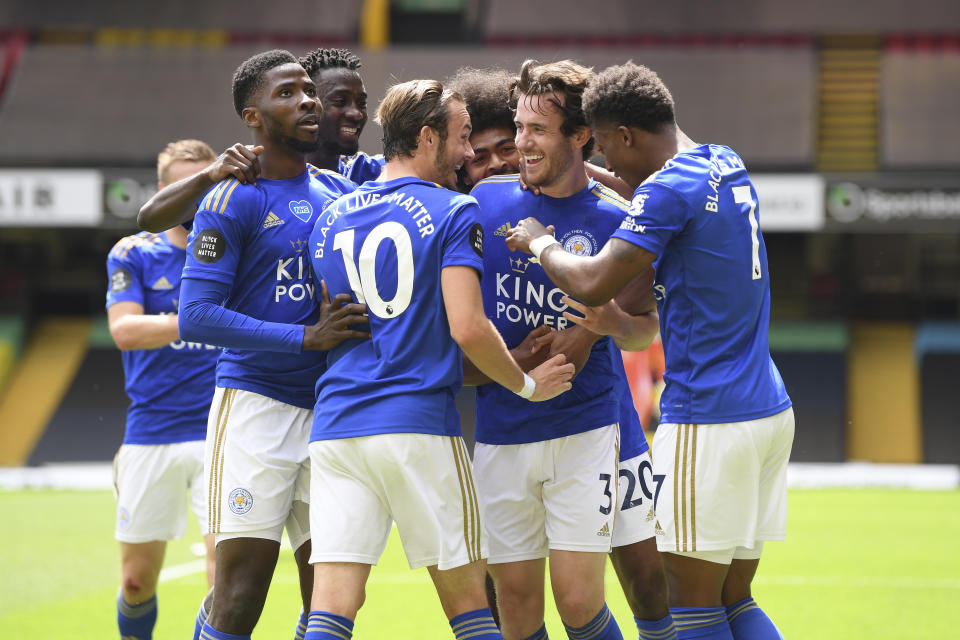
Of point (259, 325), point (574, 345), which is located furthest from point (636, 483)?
point (259, 325)

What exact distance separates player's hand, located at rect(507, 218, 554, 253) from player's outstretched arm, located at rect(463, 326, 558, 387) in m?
0.35

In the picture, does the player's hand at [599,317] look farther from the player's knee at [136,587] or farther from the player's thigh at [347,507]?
the player's knee at [136,587]

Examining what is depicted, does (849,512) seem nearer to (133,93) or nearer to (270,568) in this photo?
(270,568)

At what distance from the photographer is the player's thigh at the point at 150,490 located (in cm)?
584

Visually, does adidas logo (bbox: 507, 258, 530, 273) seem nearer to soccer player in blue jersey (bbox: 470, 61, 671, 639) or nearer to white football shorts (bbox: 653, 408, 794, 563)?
soccer player in blue jersey (bbox: 470, 61, 671, 639)

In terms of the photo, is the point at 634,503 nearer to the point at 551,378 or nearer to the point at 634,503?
the point at 634,503

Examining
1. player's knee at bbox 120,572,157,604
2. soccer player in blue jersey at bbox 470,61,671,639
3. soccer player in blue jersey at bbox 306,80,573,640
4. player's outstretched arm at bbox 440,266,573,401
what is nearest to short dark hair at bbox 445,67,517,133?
soccer player in blue jersey at bbox 470,61,671,639

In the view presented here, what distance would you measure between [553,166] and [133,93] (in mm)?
18803

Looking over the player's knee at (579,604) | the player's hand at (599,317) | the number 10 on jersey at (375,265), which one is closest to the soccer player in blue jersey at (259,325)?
the number 10 on jersey at (375,265)

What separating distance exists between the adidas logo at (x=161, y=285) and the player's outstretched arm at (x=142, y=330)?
248 mm

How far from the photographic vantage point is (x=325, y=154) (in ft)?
16.0

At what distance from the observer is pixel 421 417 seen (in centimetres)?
374

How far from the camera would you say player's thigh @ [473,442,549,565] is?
435 cm

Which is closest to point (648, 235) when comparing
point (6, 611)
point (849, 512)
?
point (6, 611)
